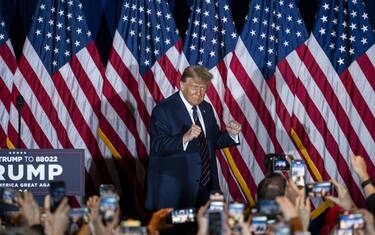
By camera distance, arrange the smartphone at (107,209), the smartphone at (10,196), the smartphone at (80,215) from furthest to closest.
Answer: the smartphone at (10,196)
the smartphone at (80,215)
the smartphone at (107,209)

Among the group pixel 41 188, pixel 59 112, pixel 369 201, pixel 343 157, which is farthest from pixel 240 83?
pixel 369 201

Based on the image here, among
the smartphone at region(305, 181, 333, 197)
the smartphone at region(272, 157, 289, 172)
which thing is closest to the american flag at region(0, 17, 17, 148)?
the smartphone at region(272, 157, 289, 172)

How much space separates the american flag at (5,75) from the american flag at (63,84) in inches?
4.2

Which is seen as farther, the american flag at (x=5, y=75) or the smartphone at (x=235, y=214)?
the american flag at (x=5, y=75)

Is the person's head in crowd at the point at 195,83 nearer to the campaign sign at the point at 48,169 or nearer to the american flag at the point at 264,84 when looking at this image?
the campaign sign at the point at 48,169

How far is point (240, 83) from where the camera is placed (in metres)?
8.48

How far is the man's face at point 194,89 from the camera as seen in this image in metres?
6.88

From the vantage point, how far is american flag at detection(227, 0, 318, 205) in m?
8.45

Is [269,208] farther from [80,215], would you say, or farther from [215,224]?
[80,215]

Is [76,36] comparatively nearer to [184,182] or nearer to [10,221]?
[184,182]

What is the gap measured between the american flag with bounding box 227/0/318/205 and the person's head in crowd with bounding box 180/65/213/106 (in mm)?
1583

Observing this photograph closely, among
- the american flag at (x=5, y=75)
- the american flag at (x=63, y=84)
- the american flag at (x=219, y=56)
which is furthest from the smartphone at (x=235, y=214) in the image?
the american flag at (x=5, y=75)

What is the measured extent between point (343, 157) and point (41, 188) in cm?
309

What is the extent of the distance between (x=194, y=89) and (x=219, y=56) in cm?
178
